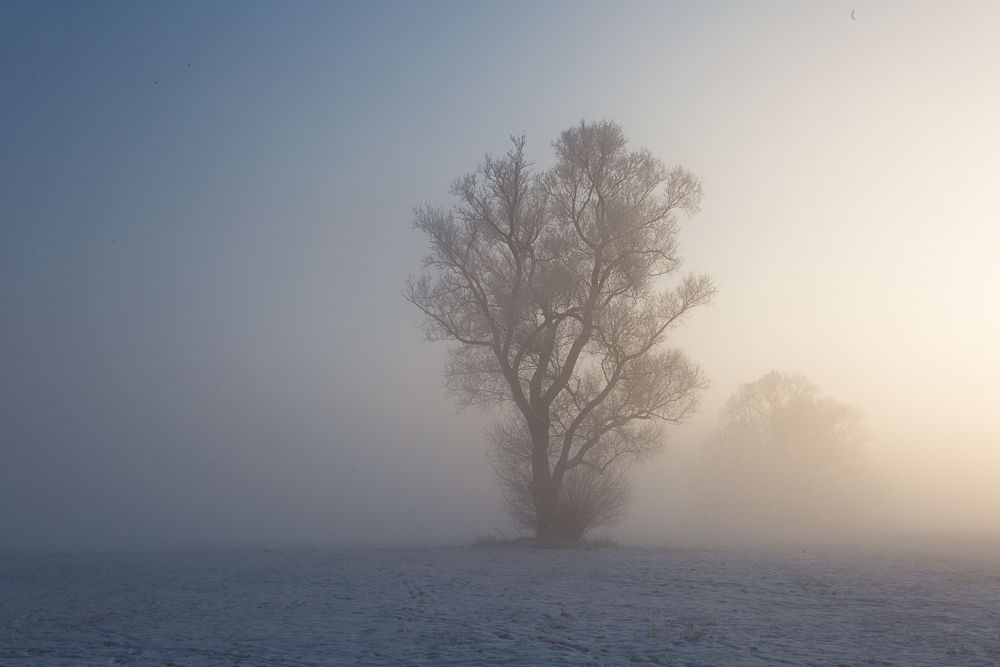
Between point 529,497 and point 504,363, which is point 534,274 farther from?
point 529,497

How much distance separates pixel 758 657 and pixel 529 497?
11.8 m

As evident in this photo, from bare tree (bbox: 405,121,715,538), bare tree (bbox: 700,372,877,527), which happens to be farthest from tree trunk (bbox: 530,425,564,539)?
bare tree (bbox: 700,372,877,527)

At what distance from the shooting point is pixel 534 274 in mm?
17406

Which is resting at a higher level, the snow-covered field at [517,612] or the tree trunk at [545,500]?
the tree trunk at [545,500]

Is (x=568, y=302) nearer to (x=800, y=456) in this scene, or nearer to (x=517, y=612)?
(x=517, y=612)

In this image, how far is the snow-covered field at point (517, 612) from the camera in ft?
19.5

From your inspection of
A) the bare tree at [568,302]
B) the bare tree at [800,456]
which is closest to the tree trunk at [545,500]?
the bare tree at [568,302]

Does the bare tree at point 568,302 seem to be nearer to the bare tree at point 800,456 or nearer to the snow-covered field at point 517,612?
the snow-covered field at point 517,612

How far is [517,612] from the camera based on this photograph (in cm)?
764

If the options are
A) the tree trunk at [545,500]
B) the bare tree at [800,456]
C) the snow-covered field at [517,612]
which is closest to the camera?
the snow-covered field at [517,612]

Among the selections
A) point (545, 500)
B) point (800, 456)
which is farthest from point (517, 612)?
point (800, 456)

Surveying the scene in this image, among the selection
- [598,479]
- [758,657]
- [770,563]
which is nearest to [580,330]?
[598,479]

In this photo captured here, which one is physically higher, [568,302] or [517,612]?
[568,302]

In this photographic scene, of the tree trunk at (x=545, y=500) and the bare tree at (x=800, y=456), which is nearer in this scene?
the tree trunk at (x=545, y=500)
